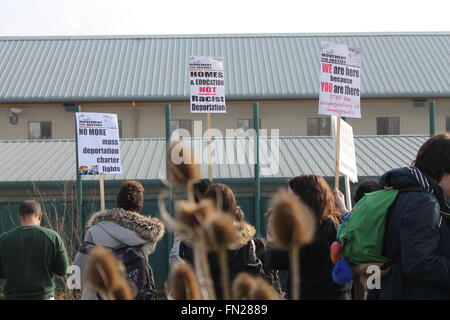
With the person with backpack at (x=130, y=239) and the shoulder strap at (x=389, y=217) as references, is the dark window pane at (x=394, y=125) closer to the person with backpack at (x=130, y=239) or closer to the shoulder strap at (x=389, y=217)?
the person with backpack at (x=130, y=239)

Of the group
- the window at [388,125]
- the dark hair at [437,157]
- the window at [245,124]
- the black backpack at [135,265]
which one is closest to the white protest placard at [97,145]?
the black backpack at [135,265]

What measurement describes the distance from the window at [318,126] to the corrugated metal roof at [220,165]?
8.23 meters

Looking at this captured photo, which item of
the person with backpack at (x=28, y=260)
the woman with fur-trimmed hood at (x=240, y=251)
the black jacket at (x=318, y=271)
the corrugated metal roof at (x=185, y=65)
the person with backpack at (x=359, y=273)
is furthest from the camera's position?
the corrugated metal roof at (x=185, y=65)

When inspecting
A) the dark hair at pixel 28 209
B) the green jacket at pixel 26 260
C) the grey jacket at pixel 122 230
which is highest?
the dark hair at pixel 28 209

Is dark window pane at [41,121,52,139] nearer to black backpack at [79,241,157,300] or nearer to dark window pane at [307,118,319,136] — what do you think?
dark window pane at [307,118,319,136]

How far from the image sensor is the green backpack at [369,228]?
354cm

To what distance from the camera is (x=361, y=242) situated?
3643 millimetres

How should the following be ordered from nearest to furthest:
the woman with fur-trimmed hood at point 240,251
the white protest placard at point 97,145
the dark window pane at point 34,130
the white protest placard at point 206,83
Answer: the woman with fur-trimmed hood at point 240,251 < the white protest placard at point 97,145 < the white protest placard at point 206,83 < the dark window pane at point 34,130

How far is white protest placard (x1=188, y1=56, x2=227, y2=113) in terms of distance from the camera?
9.45 meters

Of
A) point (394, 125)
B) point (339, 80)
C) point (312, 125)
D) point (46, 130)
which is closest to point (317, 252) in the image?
point (339, 80)

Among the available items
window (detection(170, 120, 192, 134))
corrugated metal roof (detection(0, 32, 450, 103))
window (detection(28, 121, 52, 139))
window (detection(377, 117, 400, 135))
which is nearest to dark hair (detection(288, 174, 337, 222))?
corrugated metal roof (detection(0, 32, 450, 103))
